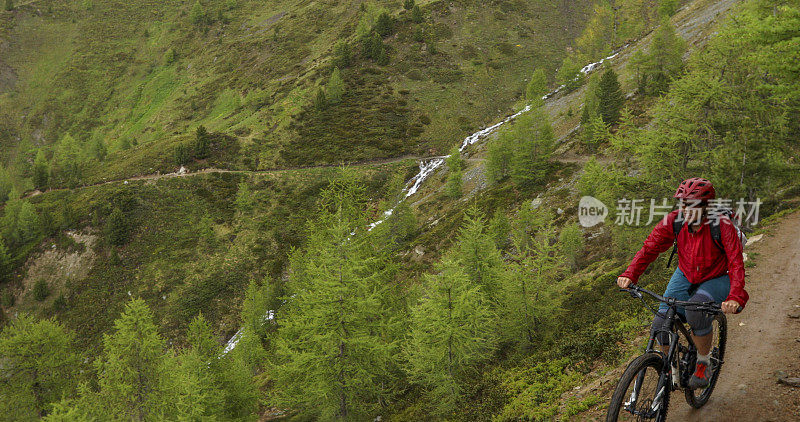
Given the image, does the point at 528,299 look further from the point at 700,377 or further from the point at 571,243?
the point at 571,243

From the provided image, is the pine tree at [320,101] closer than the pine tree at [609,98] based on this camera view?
No

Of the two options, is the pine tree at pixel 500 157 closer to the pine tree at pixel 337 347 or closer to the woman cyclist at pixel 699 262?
the pine tree at pixel 337 347

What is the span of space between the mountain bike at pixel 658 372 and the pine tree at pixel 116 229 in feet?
288

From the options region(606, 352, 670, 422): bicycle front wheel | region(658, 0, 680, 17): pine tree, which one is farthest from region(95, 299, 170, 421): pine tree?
region(658, 0, 680, 17): pine tree

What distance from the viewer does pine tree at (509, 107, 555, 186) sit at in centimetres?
5775

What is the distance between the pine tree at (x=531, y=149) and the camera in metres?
57.8

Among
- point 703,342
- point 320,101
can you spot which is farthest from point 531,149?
point 320,101

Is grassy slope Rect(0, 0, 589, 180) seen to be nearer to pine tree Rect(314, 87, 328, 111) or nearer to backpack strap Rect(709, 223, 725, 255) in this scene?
Result: pine tree Rect(314, 87, 328, 111)

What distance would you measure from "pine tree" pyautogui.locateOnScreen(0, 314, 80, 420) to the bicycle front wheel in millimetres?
44667

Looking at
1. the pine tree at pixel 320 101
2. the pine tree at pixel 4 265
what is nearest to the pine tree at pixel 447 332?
the pine tree at pixel 4 265

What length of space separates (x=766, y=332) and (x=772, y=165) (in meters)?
13.7

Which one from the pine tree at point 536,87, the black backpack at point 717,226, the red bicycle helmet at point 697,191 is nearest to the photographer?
the black backpack at point 717,226

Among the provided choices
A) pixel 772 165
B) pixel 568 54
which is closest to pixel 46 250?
pixel 772 165

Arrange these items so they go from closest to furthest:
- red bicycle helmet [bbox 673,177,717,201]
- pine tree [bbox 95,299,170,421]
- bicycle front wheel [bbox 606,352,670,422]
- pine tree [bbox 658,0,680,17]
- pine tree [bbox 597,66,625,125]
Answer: bicycle front wheel [bbox 606,352,670,422] < red bicycle helmet [bbox 673,177,717,201] < pine tree [bbox 95,299,170,421] < pine tree [bbox 597,66,625,125] < pine tree [bbox 658,0,680,17]
